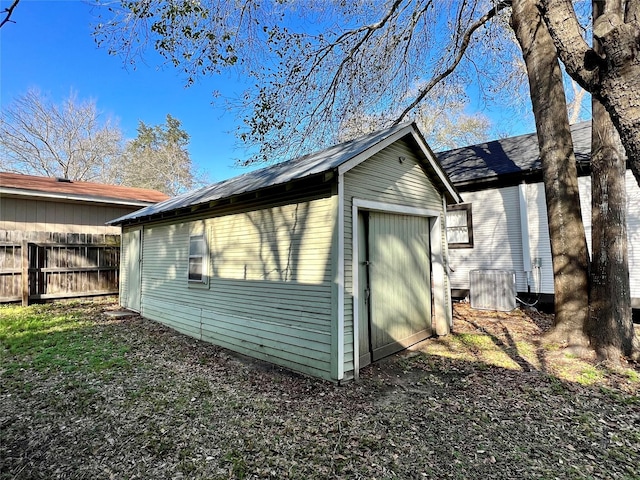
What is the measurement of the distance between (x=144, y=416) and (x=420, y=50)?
10.2 meters

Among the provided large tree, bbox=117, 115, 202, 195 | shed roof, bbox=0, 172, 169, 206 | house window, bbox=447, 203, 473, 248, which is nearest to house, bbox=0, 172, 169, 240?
shed roof, bbox=0, 172, 169, 206

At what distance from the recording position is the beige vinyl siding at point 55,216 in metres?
9.66

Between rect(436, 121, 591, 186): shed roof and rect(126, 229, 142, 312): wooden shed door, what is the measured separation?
8511 mm

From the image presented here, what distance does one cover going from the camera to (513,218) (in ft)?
28.6

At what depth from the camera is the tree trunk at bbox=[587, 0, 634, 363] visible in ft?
15.9

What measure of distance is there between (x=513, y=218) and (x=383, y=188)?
5.47m

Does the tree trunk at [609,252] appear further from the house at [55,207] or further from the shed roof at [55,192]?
the shed roof at [55,192]

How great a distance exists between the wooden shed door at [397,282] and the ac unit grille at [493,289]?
2.99m

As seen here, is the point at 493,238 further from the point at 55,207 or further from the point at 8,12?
the point at 55,207

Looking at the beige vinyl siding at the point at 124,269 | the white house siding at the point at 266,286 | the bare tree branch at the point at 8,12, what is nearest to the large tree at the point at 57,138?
the beige vinyl siding at the point at 124,269

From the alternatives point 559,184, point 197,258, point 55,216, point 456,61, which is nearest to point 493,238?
point 559,184

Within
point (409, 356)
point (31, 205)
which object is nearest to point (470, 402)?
point (409, 356)

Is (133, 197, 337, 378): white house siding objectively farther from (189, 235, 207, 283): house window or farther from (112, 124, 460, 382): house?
(189, 235, 207, 283): house window

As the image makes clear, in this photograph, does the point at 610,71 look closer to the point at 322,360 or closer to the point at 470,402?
the point at 470,402
